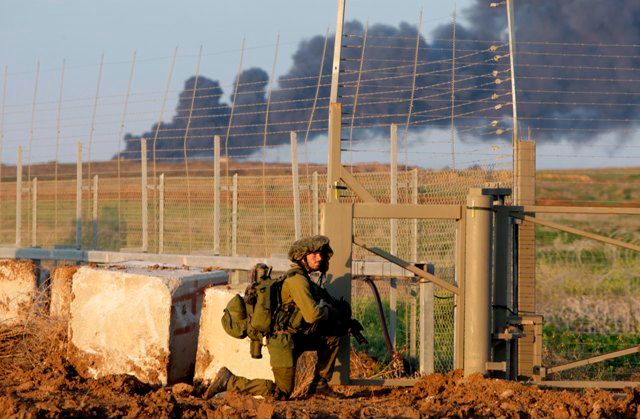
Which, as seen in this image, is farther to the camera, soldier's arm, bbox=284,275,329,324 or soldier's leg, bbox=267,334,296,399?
soldier's leg, bbox=267,334,296,399

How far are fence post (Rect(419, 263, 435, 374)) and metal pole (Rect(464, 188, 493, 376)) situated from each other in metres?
1.28

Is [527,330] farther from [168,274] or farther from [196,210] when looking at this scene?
[196,210]

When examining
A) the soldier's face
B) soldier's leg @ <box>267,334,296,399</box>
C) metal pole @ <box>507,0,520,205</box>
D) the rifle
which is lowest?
soldier's leg @ <box>267,334,296,399</box>

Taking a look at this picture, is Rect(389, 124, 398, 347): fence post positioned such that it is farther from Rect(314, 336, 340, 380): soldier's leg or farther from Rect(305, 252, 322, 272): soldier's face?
Rect(305, 252, 322, 272): soldier's face

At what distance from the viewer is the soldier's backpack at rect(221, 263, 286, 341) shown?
22.7 feet

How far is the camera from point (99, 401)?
628 centimetres

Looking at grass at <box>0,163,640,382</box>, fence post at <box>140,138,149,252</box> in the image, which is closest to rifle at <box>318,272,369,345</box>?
grass at <box>0,163,640,382</box>

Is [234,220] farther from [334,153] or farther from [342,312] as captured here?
[342,312]

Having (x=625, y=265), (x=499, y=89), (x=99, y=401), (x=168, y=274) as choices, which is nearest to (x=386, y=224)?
(x=499, y=89)

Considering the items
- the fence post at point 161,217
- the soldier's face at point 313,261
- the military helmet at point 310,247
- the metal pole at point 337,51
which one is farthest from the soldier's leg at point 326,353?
the fence post at point 161,217

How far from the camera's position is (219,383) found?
716 cm

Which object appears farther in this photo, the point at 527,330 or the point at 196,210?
the point at 196,210

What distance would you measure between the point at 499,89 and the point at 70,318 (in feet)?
12.8

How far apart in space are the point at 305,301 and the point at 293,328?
10.4 inches
